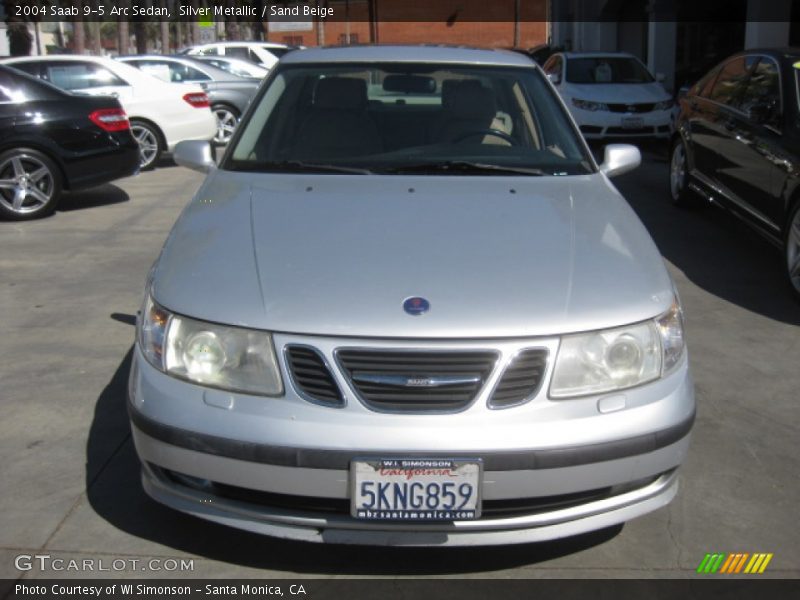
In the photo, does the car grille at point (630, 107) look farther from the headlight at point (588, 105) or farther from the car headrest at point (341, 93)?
the car headrest at point (341, 93)

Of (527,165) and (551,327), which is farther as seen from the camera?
(527,165)

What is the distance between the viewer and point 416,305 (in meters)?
2.89

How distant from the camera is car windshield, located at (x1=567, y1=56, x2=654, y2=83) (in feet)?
48.4

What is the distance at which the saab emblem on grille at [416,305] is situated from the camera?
2861 mm

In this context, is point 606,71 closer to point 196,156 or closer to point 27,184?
point 27,184

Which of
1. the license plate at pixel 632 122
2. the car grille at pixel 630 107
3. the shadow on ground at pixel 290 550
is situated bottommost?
the shadow on ground at pixel 290 550

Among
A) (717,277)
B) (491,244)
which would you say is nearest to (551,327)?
(491,244)

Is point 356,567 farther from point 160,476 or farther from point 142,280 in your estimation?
point 142,280

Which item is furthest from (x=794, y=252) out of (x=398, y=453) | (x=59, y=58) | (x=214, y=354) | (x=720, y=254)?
(x=59, y=58)

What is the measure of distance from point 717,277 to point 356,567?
444cm

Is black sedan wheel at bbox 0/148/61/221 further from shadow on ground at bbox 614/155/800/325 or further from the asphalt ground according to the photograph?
shadow on ground at bbox 614/155/800/325

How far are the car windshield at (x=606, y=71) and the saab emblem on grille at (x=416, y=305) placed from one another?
1248cm

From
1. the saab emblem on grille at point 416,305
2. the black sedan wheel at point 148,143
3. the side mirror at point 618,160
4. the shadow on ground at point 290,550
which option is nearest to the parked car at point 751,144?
the side mirror at point 618,160

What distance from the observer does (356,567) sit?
319 centimetres
